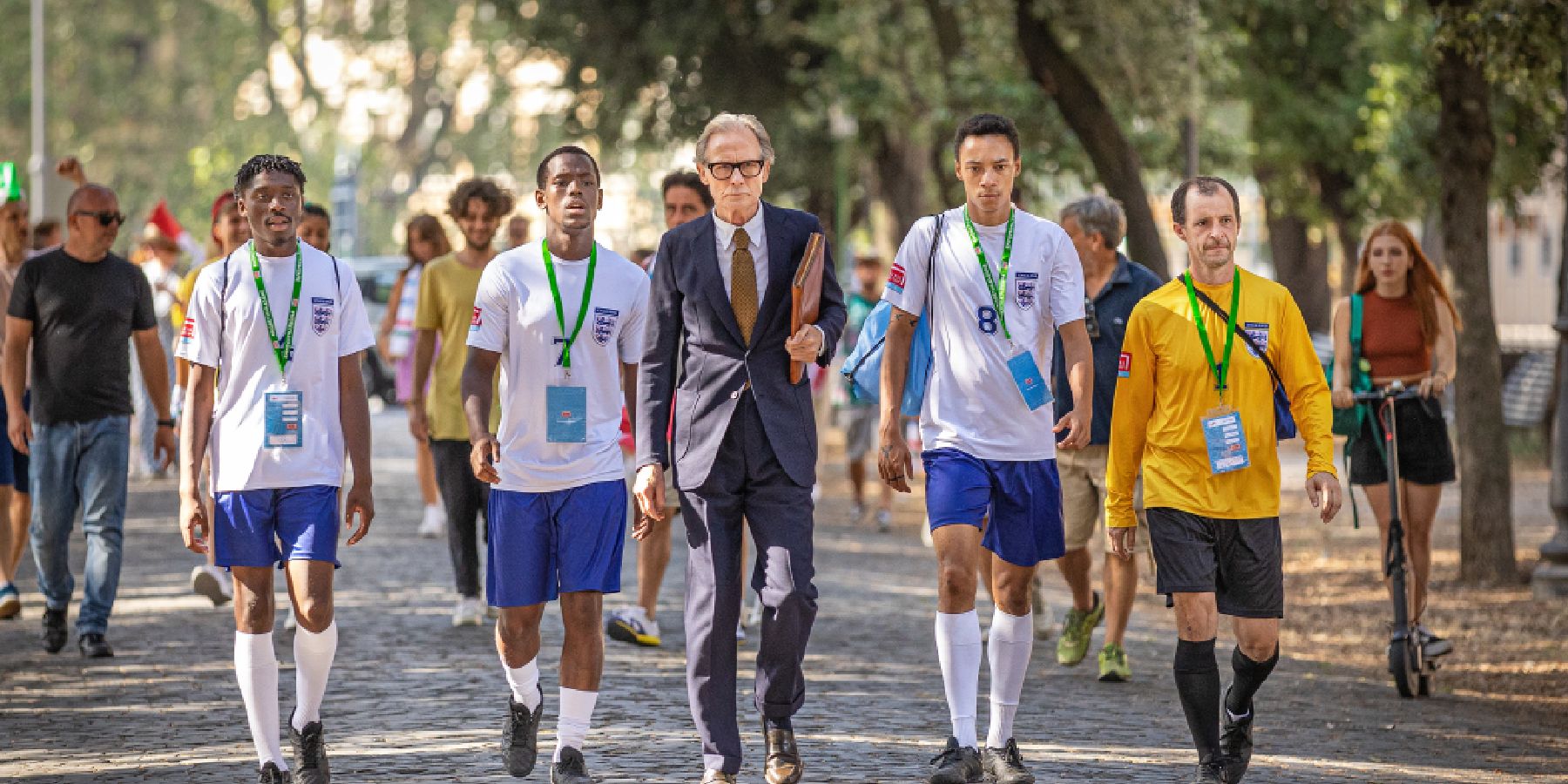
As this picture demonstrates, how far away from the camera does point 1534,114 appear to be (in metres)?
16.6

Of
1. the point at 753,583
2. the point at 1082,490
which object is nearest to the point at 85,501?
the point at 1082,490

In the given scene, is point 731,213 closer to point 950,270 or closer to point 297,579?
point 950,270

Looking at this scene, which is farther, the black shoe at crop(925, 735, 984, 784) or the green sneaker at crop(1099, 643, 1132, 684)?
the green sneaker at crop(1099, 643, 1132, 684)

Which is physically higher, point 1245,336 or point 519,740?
point 1245,336

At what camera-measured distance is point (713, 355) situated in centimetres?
677

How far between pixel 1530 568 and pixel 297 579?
9664 mm

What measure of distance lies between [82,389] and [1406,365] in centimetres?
622

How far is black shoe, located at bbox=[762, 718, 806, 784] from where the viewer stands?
6.72 meters

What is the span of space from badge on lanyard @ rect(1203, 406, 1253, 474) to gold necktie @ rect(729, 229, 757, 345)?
146 centimetres

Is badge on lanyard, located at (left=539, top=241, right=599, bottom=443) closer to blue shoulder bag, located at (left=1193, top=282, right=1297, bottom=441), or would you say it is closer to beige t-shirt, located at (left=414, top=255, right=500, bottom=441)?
blue shoulder bag, located at (left=1193, top=282, right=1297, bottom=441)

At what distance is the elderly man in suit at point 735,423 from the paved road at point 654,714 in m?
0.54

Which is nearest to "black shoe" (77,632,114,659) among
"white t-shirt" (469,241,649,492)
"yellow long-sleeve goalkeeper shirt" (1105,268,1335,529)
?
"white t-shirt" (469,241,649,492)

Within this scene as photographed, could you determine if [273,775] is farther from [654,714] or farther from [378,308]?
[378,308]

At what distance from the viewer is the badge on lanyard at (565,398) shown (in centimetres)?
682
